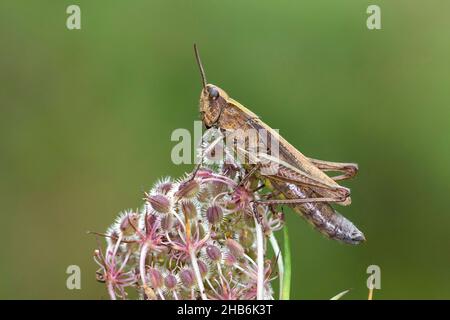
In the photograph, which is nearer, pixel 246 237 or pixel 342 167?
pixel 246 237

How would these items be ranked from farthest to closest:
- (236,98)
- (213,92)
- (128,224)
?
(236,98)
(213,92)
(128,224)

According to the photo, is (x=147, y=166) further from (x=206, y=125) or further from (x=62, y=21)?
(x=206, y=125)

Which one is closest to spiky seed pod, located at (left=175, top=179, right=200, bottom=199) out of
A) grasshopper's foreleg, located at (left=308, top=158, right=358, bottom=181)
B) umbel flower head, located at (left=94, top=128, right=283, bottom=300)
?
umbel flower head, located at (left=94, top=128, right=283, bottom=300)

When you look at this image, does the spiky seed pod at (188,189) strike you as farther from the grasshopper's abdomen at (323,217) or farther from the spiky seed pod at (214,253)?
the grasshopper's abdomen at (323,217)

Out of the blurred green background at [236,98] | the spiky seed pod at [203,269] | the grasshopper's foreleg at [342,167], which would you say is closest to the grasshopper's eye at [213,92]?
the grasshopper's foreleg at [342,167]

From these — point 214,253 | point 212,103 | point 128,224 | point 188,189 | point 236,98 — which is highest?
point 236,98

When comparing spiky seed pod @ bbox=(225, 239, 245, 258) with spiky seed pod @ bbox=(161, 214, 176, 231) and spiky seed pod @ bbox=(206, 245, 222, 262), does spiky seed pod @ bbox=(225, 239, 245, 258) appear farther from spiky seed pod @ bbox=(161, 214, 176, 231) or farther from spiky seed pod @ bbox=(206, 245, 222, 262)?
spiky seed pod @ bbox=(161, 214, 176, 231)

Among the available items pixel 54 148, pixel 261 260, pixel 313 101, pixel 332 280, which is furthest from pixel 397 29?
pixel 261 260

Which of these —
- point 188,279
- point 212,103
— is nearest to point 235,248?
point 188,279

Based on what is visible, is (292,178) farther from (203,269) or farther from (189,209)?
(203,269)
